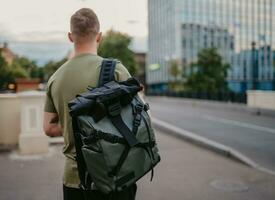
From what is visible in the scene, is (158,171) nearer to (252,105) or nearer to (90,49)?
(90,49)

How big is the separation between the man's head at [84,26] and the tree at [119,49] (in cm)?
6577

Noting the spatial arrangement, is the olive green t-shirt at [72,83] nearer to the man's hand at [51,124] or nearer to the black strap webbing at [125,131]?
the man's hand at [51,124]

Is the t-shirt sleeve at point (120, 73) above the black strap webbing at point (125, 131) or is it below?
above

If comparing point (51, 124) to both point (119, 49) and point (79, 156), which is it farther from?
point (119, 49)

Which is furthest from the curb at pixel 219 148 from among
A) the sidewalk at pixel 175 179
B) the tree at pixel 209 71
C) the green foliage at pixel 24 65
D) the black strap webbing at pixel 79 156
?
the tree at pixel 209 71

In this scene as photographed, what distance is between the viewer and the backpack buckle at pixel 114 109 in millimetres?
2131

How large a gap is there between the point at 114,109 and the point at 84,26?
1.87 feet

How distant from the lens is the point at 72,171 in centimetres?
242

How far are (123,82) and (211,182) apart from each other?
14.6 feet

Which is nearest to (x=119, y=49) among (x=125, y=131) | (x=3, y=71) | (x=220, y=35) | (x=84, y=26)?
(x=220, y=35)

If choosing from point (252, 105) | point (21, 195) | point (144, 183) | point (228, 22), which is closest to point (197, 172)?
point (144, 183)

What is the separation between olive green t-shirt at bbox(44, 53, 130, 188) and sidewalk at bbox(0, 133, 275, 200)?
3202mm

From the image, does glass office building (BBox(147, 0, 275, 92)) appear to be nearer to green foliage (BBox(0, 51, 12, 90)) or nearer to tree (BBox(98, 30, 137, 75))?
tree (BBox(98, 30, 137, 75))

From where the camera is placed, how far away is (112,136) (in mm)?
2082
